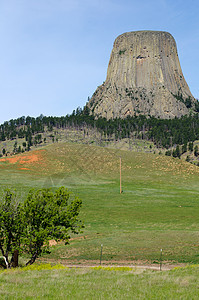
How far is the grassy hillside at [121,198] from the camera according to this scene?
110 feet

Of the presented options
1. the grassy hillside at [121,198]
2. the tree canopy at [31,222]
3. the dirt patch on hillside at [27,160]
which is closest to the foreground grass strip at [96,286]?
the tree canopy at [31,222]

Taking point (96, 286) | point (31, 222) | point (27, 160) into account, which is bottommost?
point (27, 160)

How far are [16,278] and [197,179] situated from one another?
338 feet

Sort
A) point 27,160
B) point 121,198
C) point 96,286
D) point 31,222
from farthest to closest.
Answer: point 27,160 < point 121,198 < point 31,222 < point 96,286

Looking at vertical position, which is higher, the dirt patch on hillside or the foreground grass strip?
the foreground grass strip

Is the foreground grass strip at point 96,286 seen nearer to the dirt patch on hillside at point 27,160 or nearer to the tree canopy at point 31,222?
the tree canopy at point 31,222

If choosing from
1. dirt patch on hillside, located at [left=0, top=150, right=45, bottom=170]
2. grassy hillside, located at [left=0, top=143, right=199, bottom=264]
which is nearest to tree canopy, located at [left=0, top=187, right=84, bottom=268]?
grassy hillside, located at [left=0, top=143, right=199, bottom=264]

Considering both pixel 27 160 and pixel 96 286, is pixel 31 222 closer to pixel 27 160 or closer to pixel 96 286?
pixel 96 286

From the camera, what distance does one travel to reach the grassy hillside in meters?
33.4

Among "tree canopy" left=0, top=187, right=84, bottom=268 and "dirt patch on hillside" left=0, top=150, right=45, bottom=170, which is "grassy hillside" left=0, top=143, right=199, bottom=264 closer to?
"dirt patch on hillside" left=0, top=150, right=45, bottom=170

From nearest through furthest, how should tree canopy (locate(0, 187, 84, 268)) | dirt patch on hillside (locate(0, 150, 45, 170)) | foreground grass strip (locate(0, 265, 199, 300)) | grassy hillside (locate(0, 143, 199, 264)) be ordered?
foreground grass strip (locate(0, 265, 199, 300)) < tree canopy (locate(0, 187, 84, 268)) < grassy hillside (locate(0, 143, 199, 264)) < dirt patch on hillside (locate(0, 150, 45, 170))

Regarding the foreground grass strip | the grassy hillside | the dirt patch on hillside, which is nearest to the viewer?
the foreground grass strip

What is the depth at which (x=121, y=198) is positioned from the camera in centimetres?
7738

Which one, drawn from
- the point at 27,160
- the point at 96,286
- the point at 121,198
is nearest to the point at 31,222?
the point at 96,286
